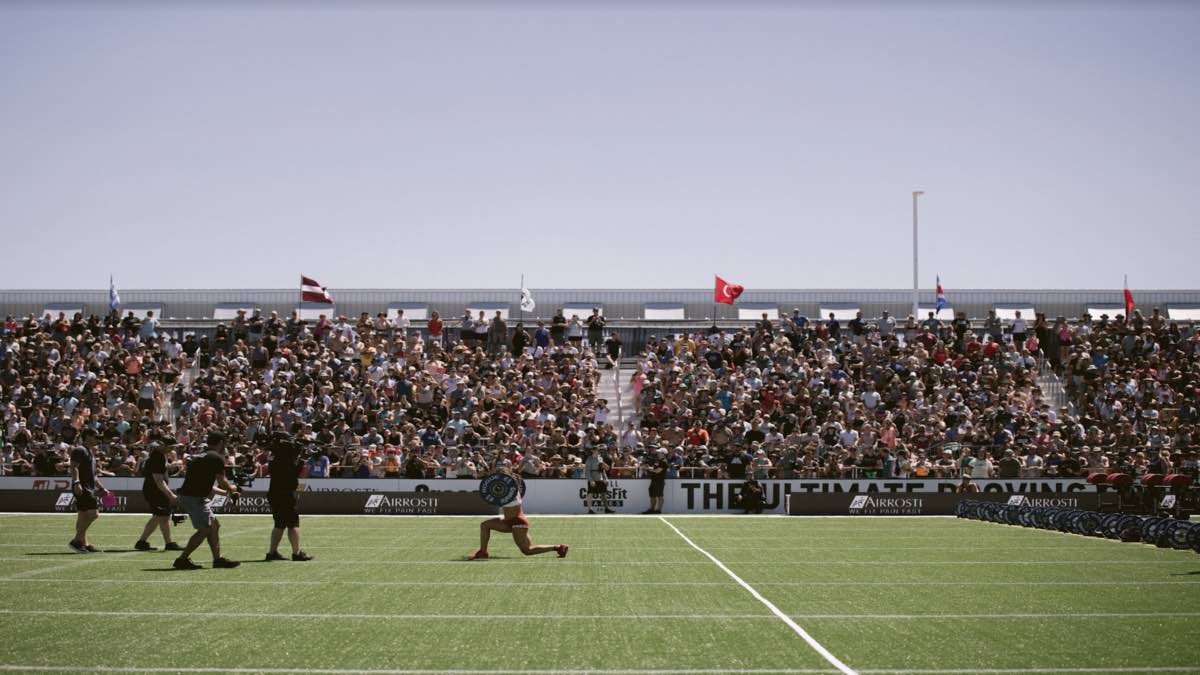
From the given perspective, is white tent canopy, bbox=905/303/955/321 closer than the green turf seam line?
No

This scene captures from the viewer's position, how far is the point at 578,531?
27312 millimetres

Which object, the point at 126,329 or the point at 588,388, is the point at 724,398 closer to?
the point at 588,388

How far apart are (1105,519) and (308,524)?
16878 millimetres

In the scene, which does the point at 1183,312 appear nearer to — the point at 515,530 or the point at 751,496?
the point at 751,496

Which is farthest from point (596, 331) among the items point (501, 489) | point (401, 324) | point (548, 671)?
point (548, 671)

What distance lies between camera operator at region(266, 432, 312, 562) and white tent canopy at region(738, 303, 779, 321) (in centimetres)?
3597

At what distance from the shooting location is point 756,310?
5388cm

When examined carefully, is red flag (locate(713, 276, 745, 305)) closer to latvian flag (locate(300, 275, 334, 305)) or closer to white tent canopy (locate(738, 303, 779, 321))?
white tent canopy (locate(738, 303, 779, 321))

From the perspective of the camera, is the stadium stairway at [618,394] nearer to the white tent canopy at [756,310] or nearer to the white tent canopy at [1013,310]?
the white tent canopy at [756,310]

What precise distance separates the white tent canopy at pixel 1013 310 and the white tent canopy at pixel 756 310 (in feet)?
29.4

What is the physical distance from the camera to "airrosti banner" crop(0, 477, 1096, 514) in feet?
120

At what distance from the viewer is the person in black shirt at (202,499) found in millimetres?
17297

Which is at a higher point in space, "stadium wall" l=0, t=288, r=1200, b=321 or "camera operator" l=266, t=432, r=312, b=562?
"stadium wall" l=0, t=288, r=1200, b=321

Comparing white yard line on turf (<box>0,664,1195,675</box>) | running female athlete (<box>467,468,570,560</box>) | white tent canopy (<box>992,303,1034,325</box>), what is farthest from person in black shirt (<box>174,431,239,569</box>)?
white tent canopy (<box>992,303,1034,325</box>)
